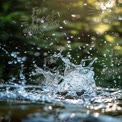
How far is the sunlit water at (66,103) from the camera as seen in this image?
158 cm

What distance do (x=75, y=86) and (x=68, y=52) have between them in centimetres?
116

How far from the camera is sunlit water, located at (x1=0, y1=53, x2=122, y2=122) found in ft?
5.19

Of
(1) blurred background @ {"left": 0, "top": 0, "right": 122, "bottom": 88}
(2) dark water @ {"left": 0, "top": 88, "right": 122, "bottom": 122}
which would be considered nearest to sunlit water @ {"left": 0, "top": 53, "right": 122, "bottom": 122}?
(2) dark water @ {"left": 0, "top": 88, "right": 122, "bottom": 122}

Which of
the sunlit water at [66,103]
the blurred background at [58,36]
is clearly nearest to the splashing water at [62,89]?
the sunlit water at [66,103]

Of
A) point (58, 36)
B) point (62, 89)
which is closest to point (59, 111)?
point (62, 89)

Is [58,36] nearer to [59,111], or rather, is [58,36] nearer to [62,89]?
[62,89]

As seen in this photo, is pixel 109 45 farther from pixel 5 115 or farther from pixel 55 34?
pixel 5 115

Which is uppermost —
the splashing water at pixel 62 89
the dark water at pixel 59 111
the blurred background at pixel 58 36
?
the blurred background at pixel 58 36

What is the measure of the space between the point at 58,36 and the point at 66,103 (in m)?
2.14

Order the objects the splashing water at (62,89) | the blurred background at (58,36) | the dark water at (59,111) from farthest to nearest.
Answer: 1. the blurred background at (58,36)
2. the splashing water at (62,89)
3. the dark water at (59,111)

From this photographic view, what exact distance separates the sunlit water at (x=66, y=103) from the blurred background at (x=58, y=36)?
81cm

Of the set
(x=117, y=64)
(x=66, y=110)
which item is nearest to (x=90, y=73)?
(x=117, y=64)

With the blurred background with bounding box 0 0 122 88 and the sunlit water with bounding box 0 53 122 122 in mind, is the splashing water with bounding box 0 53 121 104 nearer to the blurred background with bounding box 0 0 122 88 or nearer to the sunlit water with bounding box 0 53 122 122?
the sunlit water with bounding box 0 53 122 122

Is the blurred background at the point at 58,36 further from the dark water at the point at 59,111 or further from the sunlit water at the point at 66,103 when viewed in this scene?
the dark water at the point at 59,111
